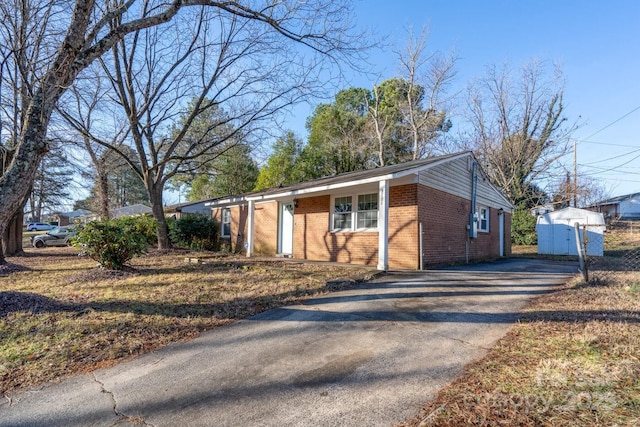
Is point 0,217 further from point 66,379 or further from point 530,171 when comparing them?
point 530,171

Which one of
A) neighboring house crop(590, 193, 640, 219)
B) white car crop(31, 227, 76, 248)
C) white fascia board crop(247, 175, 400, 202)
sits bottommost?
white car crop(31, 227, 76, 248)

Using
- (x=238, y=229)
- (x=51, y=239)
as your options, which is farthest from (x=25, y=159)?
(x=51, y=239)

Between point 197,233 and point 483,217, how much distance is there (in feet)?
46.1

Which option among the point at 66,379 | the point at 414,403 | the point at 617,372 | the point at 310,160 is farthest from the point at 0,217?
the point at 310,160

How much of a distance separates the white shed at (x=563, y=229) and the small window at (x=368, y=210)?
14.3 meters

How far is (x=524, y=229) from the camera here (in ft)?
76.1

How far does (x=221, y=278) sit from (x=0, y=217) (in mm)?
3908

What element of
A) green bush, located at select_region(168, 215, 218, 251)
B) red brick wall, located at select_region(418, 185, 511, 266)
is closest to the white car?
green bush, located at select_region(168, 215, 218, 251)

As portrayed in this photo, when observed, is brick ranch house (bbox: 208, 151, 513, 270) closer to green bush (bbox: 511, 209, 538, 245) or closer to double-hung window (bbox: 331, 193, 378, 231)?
double-hung window (bbox: 331, 193, 378, 231)

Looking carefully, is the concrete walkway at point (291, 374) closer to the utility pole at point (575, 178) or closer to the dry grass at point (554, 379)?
the dry grass at point (554, 379)

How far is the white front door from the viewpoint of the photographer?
43.6ft

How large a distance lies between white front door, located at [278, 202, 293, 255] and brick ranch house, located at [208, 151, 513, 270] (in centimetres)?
4

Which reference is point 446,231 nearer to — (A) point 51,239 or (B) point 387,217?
(B) point 387,217

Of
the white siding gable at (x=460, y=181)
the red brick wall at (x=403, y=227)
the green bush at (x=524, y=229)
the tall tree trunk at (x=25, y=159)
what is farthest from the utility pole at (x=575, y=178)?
the tall tree trunk at (x=25, y=159)
